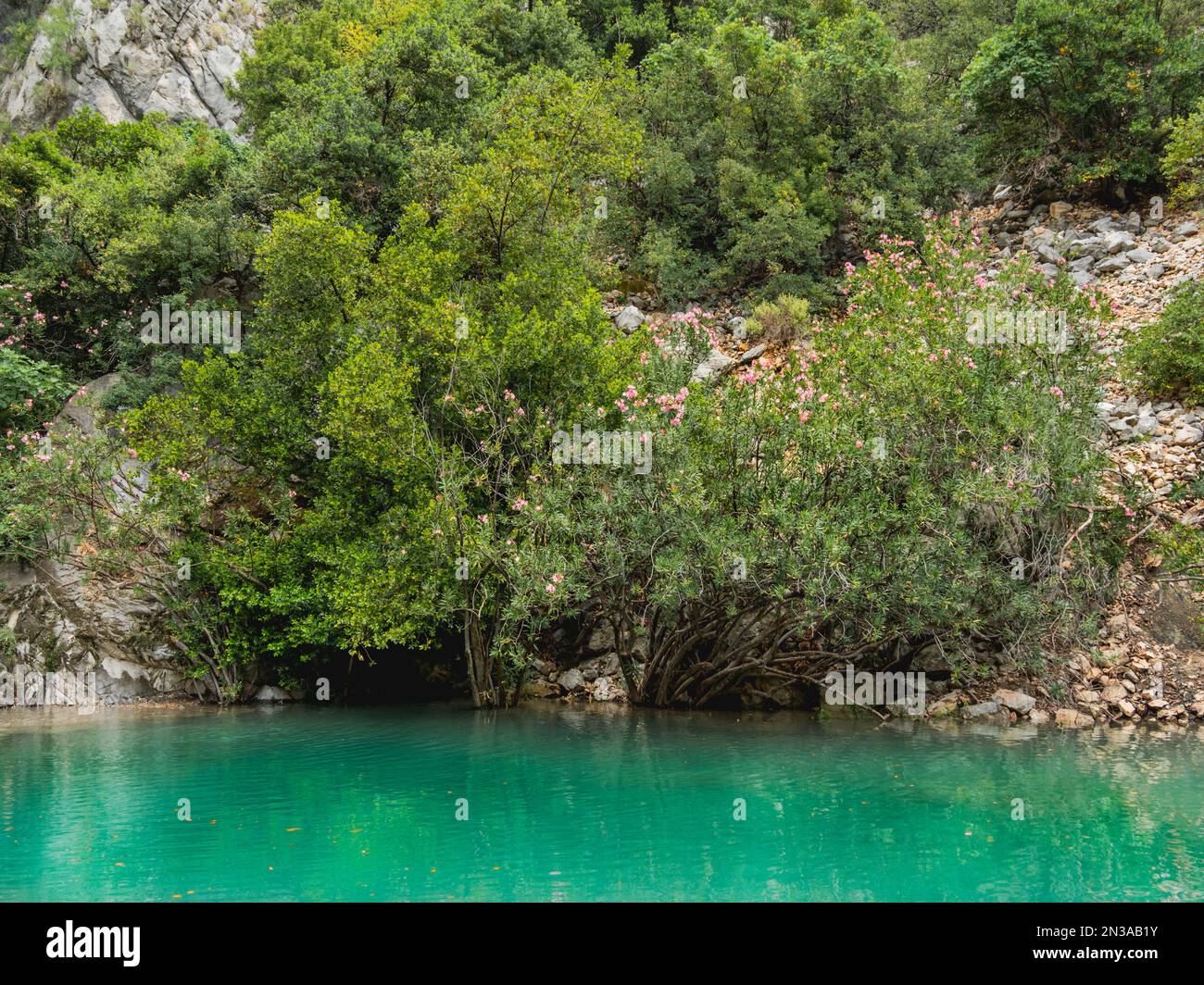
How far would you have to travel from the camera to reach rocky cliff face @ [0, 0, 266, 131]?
41.8 metres

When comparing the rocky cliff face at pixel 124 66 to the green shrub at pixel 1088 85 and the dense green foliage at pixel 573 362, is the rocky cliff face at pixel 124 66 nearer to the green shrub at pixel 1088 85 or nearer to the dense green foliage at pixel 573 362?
the dense green foliage at pixel 573 362

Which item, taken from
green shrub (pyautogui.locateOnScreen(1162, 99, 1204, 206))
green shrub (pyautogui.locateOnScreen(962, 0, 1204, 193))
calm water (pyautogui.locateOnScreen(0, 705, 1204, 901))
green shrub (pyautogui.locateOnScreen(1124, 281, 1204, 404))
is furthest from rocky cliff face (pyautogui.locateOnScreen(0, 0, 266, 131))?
green shrub (pyautogui.locateOnScreen(1124, 281, 1204, 404))

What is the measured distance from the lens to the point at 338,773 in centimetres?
1526

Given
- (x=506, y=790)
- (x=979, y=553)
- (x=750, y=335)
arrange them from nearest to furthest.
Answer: (x=506, y=790)
(x=979, y=553)
(x=750, y=335)

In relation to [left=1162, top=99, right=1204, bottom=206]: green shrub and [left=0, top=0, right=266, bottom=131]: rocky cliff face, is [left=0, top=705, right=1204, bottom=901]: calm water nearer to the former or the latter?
[left=1162, top=99, right=1204, bottom=206]: green shrub

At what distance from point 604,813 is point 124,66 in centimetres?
4423

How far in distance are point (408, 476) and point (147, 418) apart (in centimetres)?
786

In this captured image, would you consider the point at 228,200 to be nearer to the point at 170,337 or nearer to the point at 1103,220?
the point at 170,337

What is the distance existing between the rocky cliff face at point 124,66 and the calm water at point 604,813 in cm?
3385

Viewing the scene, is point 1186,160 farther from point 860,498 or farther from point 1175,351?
point 860,498

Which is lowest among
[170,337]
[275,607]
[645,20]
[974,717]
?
[974,717]

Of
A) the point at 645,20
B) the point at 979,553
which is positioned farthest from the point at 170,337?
the point at 645,20

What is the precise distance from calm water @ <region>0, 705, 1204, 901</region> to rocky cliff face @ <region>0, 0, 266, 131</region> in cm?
3385

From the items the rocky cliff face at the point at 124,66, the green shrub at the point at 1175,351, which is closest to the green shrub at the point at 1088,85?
the green shrub at the point at 1175,351
